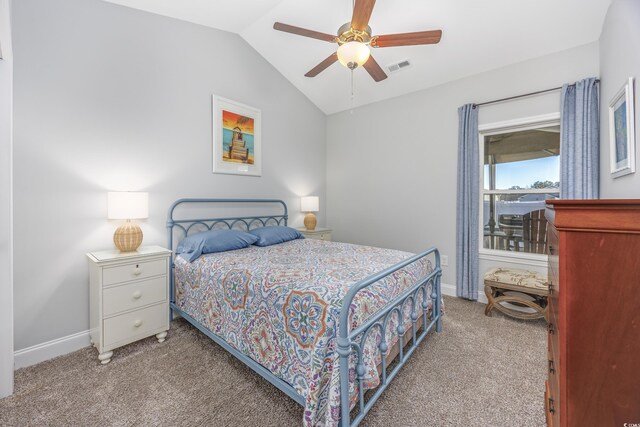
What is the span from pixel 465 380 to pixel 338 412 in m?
1.11

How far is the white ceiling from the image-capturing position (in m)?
2.47

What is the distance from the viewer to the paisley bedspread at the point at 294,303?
1.29 meters

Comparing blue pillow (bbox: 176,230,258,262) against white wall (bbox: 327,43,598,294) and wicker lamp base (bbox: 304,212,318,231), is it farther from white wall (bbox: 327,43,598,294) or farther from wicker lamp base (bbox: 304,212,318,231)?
white wall (bbox: 327,43,598,294)

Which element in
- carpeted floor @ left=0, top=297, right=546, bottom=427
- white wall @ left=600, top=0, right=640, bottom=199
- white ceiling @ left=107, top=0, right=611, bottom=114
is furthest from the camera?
white ceiling @ left=107, top=0, right=611, bottom=114

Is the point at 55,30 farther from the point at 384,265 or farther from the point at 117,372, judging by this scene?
the point at 384,265

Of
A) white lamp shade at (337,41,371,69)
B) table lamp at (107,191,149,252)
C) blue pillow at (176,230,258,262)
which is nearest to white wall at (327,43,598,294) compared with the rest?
white lamp shade at (337,41,371,69)

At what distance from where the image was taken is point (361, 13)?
182cm

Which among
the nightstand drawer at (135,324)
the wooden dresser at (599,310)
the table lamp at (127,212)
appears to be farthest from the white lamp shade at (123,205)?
the wooden dresser at (599,310)

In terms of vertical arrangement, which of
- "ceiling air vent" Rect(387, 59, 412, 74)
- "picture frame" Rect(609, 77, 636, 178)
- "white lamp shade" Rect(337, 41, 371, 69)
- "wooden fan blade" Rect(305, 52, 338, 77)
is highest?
"ceiling air vent" Rect(387, 59, 412, 74)

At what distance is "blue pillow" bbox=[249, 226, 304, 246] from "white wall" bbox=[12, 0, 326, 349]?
705 mm

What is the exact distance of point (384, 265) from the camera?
2.03 meters

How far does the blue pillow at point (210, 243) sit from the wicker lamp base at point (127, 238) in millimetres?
396

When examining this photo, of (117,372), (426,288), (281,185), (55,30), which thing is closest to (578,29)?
(426,288)

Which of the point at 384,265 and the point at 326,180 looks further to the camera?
the point at 326,180
